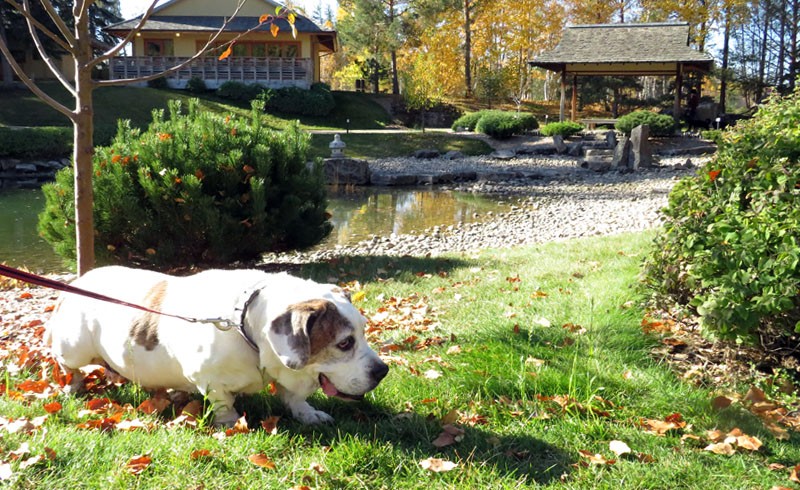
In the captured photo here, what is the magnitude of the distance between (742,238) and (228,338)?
2.75 m

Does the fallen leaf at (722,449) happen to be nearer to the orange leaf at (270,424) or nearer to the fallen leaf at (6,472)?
the orange leaf at (270,424)

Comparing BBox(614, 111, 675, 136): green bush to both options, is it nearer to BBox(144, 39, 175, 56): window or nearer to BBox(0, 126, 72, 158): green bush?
BBox(0, 126, 72, 158): green bush

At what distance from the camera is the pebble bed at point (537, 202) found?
11508 mm

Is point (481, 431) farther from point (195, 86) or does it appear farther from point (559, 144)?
point (195, 86)

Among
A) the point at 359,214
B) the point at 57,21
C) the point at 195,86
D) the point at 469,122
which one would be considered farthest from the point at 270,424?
the point at 195,86

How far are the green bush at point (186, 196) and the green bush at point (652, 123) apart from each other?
881 inches

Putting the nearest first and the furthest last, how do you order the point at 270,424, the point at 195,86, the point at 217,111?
1. the point at 270,424
2. the point at 217,111
3. the point at 195,86

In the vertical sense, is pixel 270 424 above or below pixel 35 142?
below

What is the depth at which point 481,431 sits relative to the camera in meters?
2.94

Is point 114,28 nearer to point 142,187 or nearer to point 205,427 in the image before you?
point 142,187

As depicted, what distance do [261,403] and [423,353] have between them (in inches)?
46.4

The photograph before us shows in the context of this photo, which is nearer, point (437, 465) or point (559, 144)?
point (437, 465)

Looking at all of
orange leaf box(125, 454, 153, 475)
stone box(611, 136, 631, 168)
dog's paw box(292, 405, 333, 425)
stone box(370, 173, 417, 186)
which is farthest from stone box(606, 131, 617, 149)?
orange leaf box(125, 454, 153, 475)

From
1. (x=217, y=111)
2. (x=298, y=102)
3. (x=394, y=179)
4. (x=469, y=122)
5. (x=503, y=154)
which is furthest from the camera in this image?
(x=298, y=102)
